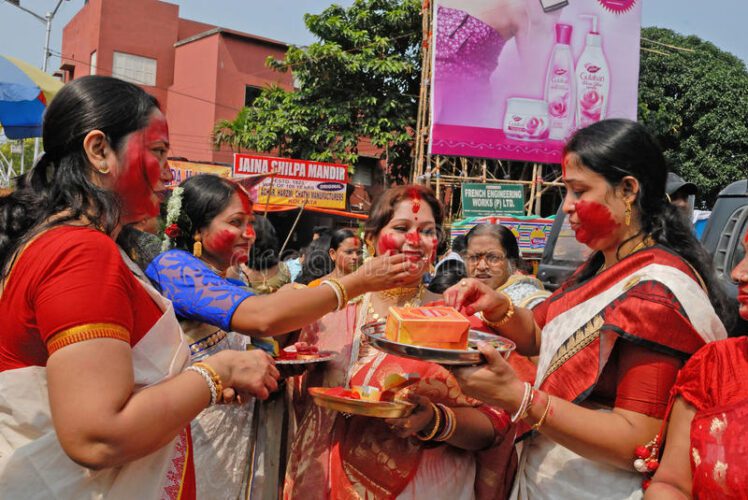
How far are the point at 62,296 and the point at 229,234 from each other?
1622mm

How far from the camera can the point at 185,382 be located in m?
1.61

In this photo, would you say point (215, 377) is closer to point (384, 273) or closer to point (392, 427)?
point (392, 427)

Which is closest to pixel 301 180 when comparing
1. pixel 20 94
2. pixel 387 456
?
pixel 20 94

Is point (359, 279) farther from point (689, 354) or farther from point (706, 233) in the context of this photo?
point (706, 233)

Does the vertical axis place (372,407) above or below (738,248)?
below

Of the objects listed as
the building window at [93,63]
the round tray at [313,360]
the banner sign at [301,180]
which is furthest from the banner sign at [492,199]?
Answer: the building window at [93,63]

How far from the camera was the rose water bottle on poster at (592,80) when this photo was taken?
1548cm

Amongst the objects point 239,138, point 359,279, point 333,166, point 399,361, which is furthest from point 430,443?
point 239,138

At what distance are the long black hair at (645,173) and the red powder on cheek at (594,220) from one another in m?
0.10

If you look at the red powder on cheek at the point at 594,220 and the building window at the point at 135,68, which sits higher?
the building window at the point at 135,68

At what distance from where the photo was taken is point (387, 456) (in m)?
2.36

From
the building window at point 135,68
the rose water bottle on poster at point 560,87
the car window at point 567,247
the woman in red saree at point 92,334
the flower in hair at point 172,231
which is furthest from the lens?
the building window at point 135,68

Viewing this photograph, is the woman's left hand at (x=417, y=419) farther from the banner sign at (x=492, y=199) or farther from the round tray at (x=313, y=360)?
the banner sign at (x=492, y=199)

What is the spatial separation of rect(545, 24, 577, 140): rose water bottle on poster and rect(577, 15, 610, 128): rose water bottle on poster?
0.27m
